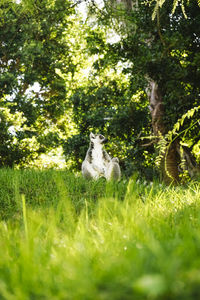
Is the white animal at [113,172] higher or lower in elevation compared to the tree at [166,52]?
lower

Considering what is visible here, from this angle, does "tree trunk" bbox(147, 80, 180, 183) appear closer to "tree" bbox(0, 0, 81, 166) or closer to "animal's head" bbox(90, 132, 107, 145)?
"animal's head" bbox(90, 132, 107, 145)

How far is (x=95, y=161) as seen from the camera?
6.49 m

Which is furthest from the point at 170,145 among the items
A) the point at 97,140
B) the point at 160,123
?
the point at 97,140

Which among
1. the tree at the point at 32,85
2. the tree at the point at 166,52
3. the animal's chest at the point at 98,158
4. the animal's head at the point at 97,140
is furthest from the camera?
the tree at the point at 32,85

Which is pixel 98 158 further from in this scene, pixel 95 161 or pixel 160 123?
pixel 160 123

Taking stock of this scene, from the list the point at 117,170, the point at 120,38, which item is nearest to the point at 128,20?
the point at 120,38

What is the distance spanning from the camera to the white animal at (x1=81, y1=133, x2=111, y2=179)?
20.5 feet

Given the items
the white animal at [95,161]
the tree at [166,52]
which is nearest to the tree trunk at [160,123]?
the tree at [166,52]

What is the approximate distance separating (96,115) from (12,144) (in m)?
4.28

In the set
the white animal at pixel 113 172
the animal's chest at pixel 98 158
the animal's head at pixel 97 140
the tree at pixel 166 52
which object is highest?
the tree at pixel 166 52

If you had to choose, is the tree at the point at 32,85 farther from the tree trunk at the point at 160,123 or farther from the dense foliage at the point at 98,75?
the tree trunk at the point at 160,123

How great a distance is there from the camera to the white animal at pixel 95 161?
6.26 m

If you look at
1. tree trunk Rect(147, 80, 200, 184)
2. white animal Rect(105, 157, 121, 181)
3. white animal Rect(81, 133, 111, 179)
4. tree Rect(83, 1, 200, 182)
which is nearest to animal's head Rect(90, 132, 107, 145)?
white animal Rect(81, 133, 111, 179)

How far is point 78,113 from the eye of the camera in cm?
1371
